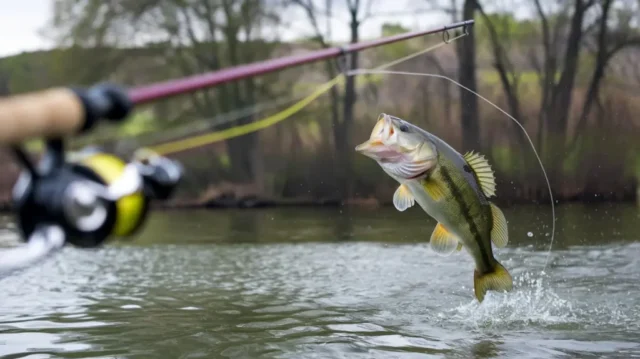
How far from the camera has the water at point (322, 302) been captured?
18.8ft

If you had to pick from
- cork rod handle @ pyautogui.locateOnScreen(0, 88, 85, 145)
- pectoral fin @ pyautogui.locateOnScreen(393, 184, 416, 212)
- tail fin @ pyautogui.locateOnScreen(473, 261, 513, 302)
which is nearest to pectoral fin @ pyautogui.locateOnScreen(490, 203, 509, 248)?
tail fin @ pyautogui.locateOnScreen(473, 261, 513, 302)

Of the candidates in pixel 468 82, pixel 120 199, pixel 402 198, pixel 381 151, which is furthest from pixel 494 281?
pixel 468 82

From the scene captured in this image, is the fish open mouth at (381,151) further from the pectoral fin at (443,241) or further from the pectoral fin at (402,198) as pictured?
the pectoral fin at (443,241)

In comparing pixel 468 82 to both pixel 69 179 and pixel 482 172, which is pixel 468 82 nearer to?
pixel 482 172

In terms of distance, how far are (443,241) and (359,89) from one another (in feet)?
57.7

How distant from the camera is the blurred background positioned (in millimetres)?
20578

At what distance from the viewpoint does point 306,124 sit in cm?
2267

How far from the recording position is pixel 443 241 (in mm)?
→ 4824

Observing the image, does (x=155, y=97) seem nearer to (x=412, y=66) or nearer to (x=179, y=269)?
(x=179, y=269)

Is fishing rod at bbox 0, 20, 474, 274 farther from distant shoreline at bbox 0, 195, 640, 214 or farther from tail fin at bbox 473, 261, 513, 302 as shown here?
distant shoreline at bbox 0, 195, 640, 214

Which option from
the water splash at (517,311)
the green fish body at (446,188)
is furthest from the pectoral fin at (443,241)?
the water splash at (517,311)

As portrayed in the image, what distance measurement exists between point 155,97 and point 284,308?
4.79 meters

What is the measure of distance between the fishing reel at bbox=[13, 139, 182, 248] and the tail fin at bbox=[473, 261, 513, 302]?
2765 mm

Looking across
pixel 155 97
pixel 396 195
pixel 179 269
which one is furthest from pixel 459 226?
pixel 179 269
